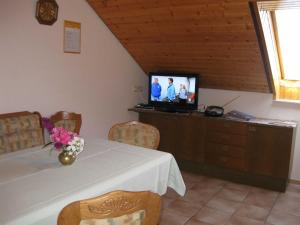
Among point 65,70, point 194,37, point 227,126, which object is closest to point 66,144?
point 65,70

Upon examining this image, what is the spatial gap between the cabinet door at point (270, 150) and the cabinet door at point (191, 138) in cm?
63

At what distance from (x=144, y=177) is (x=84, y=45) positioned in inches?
87.1

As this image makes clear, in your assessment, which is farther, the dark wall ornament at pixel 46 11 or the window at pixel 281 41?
the dark wall ornament at pixel 46 11

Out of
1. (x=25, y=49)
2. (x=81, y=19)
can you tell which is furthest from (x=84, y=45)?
(x=25, y=49)

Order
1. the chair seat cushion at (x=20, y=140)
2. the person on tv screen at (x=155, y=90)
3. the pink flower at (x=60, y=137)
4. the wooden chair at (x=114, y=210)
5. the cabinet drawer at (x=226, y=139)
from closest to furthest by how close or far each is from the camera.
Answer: the wooden chair at (x=114, y=210) → the pink flower at (x=60, y=137) → the chair seat cushion at (x=20, y=140) → the cabinet drawer at (x=226, y=139) → the person on tv screen at (x=155, y=90)

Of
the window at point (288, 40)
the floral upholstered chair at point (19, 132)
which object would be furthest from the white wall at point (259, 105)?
the floral upholstered chair at point (19, 132)

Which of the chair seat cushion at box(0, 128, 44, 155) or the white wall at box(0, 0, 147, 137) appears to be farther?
the white wall at box(0, 0, 147, 137)

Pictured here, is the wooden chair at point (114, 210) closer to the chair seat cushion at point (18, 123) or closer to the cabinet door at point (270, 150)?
the chair seat cushion at point (18, 123)

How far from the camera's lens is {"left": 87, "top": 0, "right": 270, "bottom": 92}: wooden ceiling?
127 inches

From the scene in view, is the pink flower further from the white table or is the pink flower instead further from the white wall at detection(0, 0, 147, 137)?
the white wall at detection(0, 0, 147, 137)

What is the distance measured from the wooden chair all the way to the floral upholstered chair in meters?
1.68

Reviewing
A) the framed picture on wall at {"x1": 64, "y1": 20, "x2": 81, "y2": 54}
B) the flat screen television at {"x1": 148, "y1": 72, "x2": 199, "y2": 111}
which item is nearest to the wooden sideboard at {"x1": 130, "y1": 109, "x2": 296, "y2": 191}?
the flat screen television at {"x1": 148, "y1": 72, "x2": 199, "y2": 111}

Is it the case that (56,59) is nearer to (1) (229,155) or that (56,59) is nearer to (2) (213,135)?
(2) (213,135)

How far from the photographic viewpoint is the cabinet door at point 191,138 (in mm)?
4234
